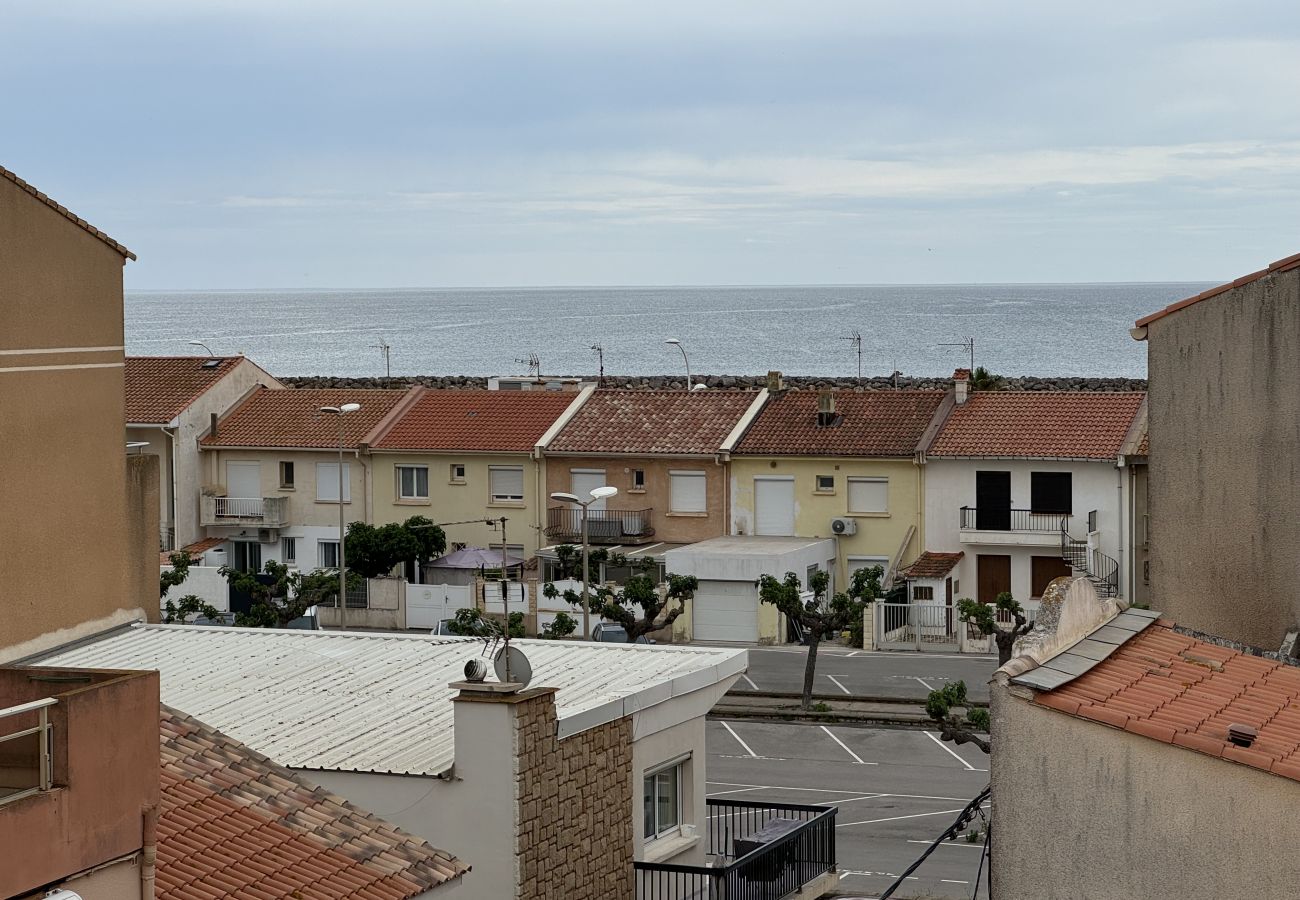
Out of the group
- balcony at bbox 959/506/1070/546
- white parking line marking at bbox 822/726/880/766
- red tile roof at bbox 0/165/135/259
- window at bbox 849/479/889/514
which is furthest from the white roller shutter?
red tile roof at bbox 0/165/135/259

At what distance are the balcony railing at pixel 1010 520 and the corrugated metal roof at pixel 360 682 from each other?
3322 cm

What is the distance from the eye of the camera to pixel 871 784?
33500mm

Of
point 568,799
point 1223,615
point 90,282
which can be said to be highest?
point 90,282

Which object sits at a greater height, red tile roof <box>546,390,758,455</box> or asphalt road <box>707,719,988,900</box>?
red tile roof <box>546,390,758,455</box>

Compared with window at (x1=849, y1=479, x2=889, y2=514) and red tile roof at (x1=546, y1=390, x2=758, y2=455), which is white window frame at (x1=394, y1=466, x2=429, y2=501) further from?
window at (x1=849, y1=479, x2=889, y2=514)

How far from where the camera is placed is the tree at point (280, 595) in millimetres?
45500

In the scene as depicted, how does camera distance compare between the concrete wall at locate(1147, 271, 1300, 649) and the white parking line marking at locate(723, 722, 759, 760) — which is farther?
the white parking line marking at locate(723, 722, 759, 760)

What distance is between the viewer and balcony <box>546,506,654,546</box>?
2172 inches

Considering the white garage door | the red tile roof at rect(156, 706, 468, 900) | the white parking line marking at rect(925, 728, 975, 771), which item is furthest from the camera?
the white garage door

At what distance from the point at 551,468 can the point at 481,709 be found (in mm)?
41540

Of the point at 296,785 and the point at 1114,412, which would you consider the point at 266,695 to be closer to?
the point at 296,785

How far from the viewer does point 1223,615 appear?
16.3 meters

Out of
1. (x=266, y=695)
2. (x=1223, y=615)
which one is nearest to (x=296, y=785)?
(x=266, y=695)

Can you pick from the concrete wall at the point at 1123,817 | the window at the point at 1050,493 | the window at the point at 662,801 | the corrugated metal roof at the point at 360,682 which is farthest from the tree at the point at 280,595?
the concrete wall at the point at 1123,817
